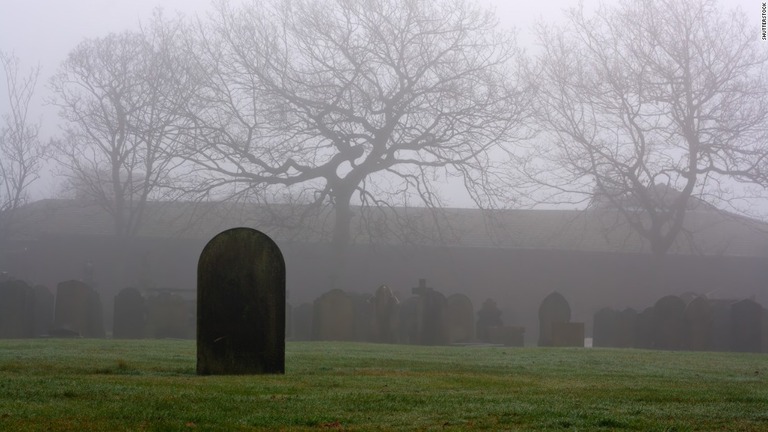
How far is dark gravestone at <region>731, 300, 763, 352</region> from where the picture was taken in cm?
2641

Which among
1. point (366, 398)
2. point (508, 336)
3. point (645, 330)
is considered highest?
point (366, 398)

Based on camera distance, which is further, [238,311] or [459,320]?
[459,320]

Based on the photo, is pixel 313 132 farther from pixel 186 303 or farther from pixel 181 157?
pixel 186 303

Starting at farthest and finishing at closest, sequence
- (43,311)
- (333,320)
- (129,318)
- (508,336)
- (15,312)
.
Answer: (43,311)
(129,318)
(508,336)
(333,320)
(15,312)

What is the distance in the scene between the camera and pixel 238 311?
10.4 m

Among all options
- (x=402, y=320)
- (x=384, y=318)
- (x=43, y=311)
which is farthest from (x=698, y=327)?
(x=43, y=311)

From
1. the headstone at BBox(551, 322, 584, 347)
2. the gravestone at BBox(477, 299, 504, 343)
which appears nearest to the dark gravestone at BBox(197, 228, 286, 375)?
the headstone at BBox(551, 322, 584, 347)

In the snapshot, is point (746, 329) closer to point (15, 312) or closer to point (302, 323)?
point (302, 323)

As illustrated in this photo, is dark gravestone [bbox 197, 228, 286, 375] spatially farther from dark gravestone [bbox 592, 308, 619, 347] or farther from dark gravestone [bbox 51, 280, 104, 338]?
dark gravestone [bbox 592, 308, 619, 347]

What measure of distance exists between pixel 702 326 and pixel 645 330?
1.65m

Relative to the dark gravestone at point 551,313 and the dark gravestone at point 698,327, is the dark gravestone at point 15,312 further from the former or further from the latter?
the dark gravestone at point 698,327

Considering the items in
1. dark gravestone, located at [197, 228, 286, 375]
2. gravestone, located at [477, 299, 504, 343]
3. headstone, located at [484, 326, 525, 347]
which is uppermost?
dark gravestone, located at [197, 228, 286, 375]

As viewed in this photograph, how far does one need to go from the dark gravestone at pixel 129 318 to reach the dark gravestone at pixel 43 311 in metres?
1.81

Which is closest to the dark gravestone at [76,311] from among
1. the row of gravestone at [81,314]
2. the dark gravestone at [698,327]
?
the row of gravestone at [81,314]
